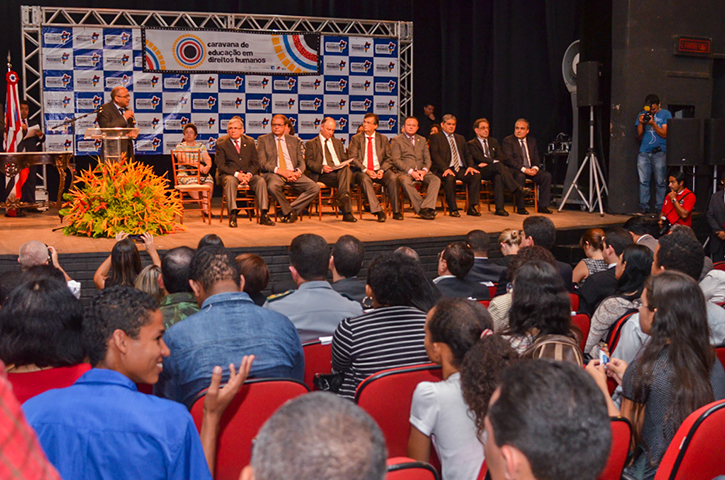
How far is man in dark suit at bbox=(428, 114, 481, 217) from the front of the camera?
27.1 feet

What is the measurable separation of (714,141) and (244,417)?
7249mm

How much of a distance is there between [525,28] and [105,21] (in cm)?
566

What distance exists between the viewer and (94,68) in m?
8.98

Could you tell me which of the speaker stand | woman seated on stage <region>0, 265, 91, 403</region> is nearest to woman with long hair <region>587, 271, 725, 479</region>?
woman seated on stage <region>0, 265, 91, 403</region>

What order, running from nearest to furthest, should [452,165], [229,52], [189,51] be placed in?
1. [452,165]
2. [189,51]
3. [229,52]

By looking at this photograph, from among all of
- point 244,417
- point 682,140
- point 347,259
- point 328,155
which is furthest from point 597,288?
point 328,155

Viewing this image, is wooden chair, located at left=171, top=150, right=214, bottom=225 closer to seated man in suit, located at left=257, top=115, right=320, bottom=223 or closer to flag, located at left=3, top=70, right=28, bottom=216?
seated man in suit, located at left=257, top=115, right=320, bottom=223

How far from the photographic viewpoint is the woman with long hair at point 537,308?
7.91ft

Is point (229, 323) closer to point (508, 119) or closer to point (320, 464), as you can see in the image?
point (320, 464)

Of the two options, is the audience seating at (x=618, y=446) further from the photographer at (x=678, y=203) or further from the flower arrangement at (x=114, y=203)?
the photographer at (x=678, y=203)

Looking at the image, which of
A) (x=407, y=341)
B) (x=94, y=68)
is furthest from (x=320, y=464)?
(x=94, y=68)

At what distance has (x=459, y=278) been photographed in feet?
12.3

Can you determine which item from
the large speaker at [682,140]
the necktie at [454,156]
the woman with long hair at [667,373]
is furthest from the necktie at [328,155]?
the woman with long hair at [667,373]

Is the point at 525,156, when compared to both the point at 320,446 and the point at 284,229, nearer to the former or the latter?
the point at 284,229
